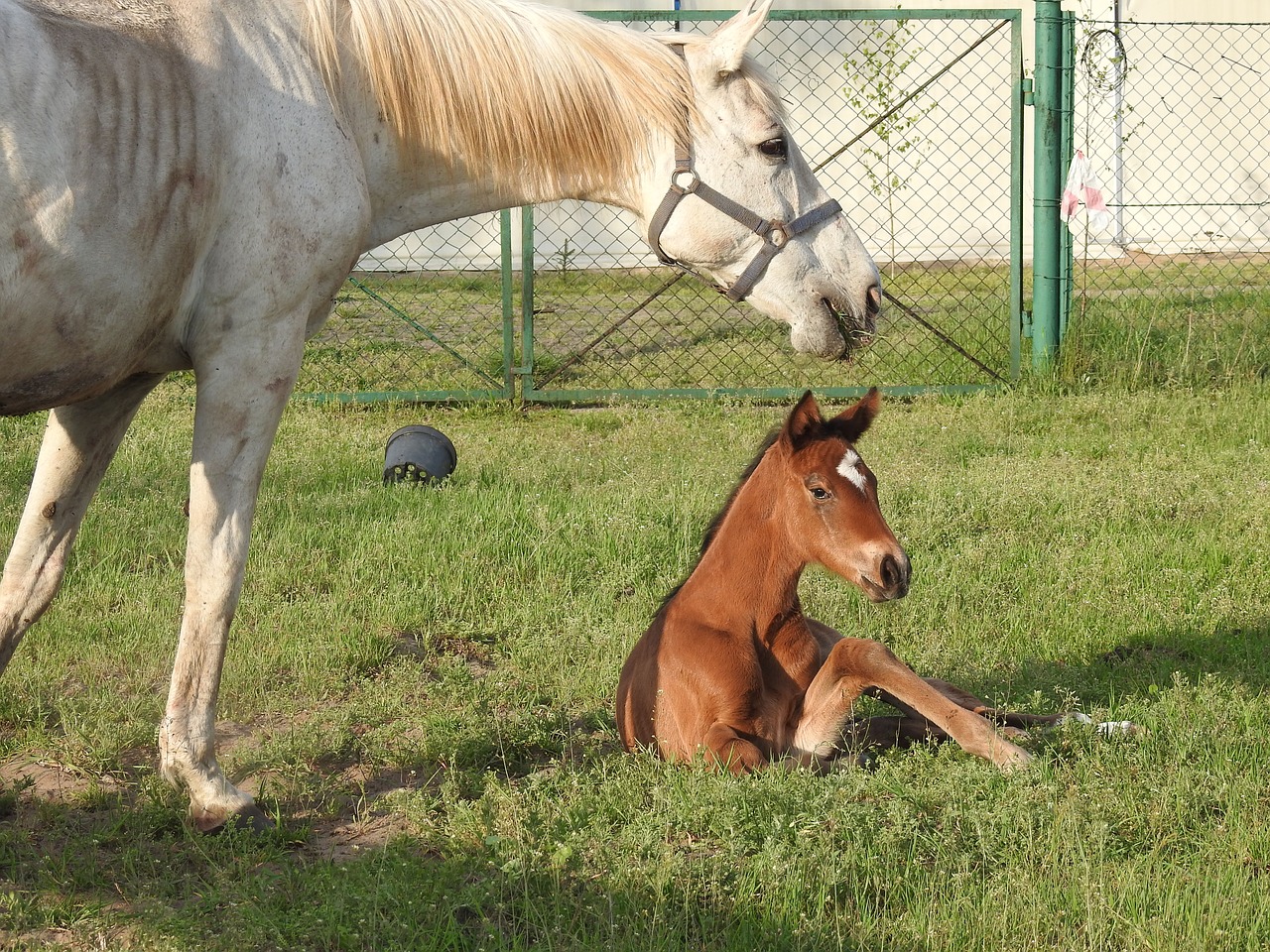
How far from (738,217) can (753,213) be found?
0.16 feet

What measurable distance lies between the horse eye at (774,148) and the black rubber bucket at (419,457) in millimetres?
3408

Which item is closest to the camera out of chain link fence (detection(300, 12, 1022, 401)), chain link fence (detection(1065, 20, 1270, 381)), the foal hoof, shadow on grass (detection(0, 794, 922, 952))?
shadow on grass (detection(0, 794, 922, 952))

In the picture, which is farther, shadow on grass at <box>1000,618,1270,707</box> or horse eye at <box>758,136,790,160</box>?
shadow on grass at <box>1000,618,1270,707</box>

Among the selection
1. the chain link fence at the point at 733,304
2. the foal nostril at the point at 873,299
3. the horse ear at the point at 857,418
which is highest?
the foal nostril at the point at 873,299

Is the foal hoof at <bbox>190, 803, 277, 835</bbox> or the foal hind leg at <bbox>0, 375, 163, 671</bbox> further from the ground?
the foal hind leg at <bbox>0, 375, 163, 671</bbox>

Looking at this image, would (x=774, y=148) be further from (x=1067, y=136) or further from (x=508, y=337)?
(x=1067, y=136)

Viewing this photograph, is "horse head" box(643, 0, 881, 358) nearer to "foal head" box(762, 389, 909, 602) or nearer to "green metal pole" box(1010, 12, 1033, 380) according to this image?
"foal head" box(762, 389, 909, 602)

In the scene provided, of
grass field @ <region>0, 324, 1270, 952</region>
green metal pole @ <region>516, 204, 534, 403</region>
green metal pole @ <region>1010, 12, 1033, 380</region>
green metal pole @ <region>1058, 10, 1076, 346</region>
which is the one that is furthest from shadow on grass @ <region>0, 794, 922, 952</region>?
green metal pole @ <region>1058, 10, 1076, 346</region>

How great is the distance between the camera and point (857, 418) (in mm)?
4238

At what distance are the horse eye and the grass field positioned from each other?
5.90ft

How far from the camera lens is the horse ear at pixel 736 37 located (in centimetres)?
378

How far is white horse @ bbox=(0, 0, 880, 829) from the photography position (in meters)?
3.10

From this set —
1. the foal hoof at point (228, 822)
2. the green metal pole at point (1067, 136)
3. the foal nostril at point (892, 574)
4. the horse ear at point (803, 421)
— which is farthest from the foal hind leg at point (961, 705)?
the green metal pole at point (1067, 136)

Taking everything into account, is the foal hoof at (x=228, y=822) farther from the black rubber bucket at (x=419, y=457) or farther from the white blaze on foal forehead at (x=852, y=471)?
the black rubber bucket at (x=419, y=457)
